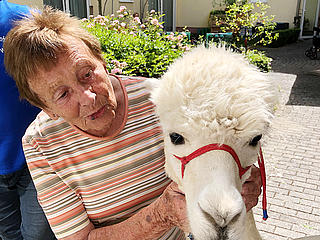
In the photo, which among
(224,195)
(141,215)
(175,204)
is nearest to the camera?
(224,195)

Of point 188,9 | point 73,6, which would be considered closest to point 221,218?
point 73,6

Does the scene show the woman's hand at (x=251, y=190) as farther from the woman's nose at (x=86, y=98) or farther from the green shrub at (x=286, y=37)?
the green shrub at (x=286, y=37)

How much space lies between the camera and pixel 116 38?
4.64m

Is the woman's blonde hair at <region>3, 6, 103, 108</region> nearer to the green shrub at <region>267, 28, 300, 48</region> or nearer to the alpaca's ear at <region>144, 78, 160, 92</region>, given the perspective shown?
the alpaca's ear at <region>144, 78, 160, 92</region>

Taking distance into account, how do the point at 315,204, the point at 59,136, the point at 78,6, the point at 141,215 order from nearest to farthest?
the point at 141,215, the point at 59,136, the point at 315,204, the point at 78,6

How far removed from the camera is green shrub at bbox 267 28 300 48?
1866 cm

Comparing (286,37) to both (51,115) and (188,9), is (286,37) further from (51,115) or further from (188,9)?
(51,115)

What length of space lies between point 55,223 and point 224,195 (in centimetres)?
89

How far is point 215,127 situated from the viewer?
996 millimetres

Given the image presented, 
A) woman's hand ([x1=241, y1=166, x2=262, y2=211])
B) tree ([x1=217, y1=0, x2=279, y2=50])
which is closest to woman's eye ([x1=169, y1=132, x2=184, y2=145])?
woman's hand ([x1=241, y1=166, x2=262, y2=211])

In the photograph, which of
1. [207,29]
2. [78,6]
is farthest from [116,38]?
[207,29]

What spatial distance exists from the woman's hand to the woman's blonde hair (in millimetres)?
960

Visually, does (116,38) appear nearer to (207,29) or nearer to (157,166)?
(157,166)

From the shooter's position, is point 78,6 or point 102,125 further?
point 78,6
